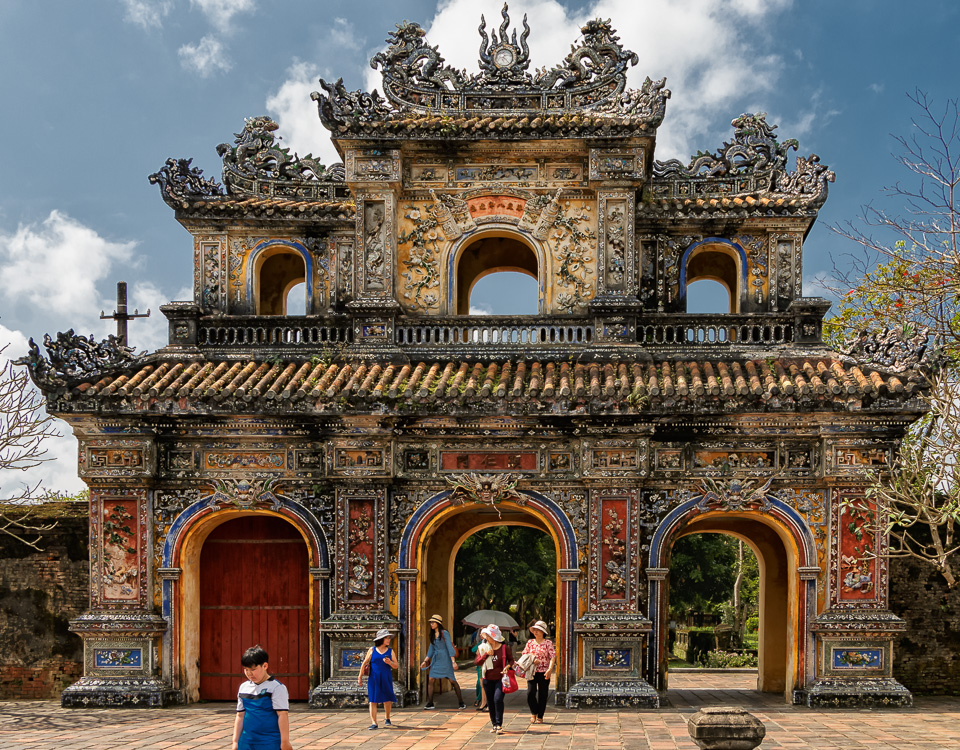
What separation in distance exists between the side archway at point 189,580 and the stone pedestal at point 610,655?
3.95 meters

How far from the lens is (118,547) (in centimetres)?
1552

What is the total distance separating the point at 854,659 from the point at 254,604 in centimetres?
935

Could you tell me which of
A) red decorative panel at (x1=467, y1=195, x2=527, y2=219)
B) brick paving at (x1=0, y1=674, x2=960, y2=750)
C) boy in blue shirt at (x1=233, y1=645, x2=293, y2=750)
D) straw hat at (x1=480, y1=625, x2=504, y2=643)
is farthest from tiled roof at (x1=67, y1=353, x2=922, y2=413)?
boy in blue shirt at (x1=233, y1=645, x2=293, y2=750)

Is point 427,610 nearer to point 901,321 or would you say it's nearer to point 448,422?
point 448,422

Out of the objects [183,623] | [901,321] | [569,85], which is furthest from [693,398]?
[183,623]

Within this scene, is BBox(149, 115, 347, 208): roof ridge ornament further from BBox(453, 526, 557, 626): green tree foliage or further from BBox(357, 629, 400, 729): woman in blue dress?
BBox(453, 526, 557, 626): green tree foliage

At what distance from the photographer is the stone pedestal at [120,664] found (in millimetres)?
15156

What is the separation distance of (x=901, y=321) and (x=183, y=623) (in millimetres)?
11678

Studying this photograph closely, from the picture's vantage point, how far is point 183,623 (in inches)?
614

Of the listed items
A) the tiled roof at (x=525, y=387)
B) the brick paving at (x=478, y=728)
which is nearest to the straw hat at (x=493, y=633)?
the brick paving at (x=478, y=728)

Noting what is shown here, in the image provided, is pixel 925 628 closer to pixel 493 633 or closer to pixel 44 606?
pixel 493 633

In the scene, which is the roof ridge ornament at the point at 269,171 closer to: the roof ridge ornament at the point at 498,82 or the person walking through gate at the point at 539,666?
the roof ridge ornament at the point at 498,82

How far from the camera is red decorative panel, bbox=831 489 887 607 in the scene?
15.0 meters

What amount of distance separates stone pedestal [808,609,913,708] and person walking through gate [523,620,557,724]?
419 cm
